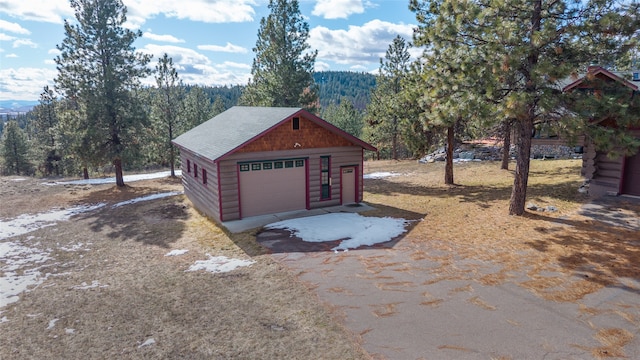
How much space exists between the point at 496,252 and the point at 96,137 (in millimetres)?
23223

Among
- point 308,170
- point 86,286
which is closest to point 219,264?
point 86,286

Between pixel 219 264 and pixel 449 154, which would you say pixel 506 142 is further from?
pixel 219 264

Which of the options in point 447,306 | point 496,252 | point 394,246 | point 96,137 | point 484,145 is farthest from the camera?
point 484,145

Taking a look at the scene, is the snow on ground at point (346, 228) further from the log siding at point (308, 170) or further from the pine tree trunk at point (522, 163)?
the pine tree trunk at point (522, 163)

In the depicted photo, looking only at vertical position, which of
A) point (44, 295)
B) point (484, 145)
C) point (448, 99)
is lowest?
point (44, 295)

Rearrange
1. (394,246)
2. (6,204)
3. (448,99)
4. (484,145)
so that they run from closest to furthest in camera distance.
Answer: (394,246), (448,99), (6,204), (484,145)

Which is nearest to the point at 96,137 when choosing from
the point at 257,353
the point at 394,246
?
the point at 394,246

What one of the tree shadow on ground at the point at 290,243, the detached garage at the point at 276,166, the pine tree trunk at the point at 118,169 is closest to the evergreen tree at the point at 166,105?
the pine tree trunk at the point at 118,169

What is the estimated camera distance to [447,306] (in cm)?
737

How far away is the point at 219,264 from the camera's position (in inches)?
413

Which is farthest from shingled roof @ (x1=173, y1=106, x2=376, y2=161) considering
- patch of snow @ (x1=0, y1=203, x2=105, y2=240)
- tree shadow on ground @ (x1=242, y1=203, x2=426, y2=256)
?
patch of snow @ (x1=0, y1=203, x2=105, y2=240)

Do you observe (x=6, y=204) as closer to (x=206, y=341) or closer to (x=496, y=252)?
(x=206, y=341)

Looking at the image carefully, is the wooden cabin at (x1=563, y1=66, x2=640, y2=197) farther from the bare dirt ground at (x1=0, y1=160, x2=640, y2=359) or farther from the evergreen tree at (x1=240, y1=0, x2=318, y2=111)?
the evergreen tree at (x1=240, y1=0, x2=318, y2=111)

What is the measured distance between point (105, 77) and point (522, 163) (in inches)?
920
